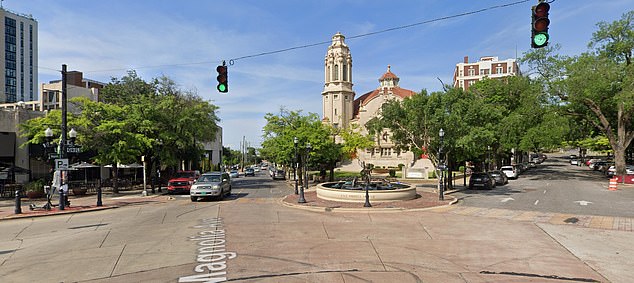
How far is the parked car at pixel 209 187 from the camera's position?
21.7 m

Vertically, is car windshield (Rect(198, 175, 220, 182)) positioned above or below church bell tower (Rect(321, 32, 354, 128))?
below

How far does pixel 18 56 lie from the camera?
10606 cm

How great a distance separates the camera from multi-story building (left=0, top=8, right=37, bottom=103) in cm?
10175

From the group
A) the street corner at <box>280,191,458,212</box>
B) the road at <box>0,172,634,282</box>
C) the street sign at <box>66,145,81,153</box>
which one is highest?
the street sign at <box>66,145,81,153</box>

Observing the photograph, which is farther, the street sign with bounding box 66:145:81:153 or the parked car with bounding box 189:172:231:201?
the parked car with bounding box 189:172:231:201

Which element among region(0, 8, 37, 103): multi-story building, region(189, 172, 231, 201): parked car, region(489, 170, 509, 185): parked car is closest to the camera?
region(189, 172, 231, 201): parked car

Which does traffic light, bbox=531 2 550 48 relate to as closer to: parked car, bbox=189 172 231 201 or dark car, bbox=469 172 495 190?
parked car, bbox=189 172 231 201

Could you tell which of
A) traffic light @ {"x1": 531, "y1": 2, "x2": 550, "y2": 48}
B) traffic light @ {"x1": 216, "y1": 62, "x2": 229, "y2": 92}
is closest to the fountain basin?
traffic light @ {"x1": 216, "y1": 62, "x2": 229, "y2": 92}

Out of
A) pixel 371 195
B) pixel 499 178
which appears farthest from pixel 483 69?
pixel 371 195

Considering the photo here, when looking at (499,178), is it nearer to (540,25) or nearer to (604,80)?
(604,80)

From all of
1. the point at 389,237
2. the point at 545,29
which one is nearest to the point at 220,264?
the point at 389,237

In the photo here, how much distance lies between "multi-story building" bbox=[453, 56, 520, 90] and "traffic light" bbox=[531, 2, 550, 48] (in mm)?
103506

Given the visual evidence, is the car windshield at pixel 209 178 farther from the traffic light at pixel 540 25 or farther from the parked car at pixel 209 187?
the traffic light at pixel 540 25

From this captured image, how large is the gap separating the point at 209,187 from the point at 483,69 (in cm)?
10361
